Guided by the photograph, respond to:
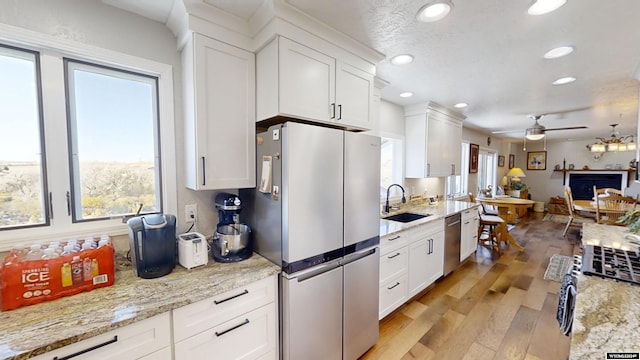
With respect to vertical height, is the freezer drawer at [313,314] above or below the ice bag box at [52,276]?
below

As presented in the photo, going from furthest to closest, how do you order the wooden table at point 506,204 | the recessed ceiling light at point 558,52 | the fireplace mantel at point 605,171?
the fireplace mantel at point 605,171 → the wooden table at point 506,204 → the recessed ceiling light at point 558,52

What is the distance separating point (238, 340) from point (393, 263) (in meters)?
1.47

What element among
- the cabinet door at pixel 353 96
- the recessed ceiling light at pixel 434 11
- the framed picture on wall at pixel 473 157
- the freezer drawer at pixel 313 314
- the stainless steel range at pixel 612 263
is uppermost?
the recessed ceiling light at pixel 434 11

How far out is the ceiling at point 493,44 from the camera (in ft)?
4.76

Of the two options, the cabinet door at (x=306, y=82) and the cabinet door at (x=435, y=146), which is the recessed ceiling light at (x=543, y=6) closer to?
the cabinet door at (x=306, y=82)

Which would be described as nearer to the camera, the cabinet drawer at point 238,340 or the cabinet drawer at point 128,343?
the cabinet drawer at point 128,343

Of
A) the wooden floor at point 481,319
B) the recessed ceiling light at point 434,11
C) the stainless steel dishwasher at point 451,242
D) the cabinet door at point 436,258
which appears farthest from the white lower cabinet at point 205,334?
the stainless steel dishwasher at point 451,242

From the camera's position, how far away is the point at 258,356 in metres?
1.43

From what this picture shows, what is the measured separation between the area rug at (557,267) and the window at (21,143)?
5.01m

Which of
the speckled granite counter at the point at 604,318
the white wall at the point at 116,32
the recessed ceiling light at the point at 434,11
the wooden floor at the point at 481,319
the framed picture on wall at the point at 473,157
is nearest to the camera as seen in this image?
the speckled granite counter at the point at 604,318

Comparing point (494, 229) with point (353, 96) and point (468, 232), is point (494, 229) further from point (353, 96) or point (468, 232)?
point (353, 96)

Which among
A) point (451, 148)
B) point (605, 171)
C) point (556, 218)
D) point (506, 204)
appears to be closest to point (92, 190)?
point (451, 148)

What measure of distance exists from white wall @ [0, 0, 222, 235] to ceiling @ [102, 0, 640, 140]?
0.31 ft

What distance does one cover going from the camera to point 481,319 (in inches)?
95.2
